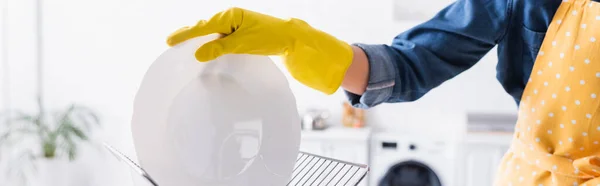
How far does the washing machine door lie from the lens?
2418 millimetres

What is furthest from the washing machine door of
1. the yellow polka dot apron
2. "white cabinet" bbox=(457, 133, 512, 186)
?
the yellow polka dot apron

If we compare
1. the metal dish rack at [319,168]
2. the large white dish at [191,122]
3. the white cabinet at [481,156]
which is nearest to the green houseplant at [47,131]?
the white cabinet at [481,156]

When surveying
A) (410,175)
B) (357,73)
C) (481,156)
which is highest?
(357,73)

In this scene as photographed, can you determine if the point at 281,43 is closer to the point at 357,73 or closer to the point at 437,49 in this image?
the point at 357,73

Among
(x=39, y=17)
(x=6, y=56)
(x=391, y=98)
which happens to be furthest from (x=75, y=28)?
(x=391, y=98)

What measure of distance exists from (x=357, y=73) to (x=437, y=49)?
0.41 feet

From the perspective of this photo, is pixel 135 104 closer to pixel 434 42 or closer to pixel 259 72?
pixel 259 72

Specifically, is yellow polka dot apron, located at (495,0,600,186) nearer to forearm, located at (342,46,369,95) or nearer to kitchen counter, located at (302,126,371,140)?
forearm, located at (342,46,369,95)

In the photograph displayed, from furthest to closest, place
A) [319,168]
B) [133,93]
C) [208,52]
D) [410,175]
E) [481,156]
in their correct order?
1. [133,93]
2. [410,175]
3. [481,156]
4. [319,168]
5. [208,52]

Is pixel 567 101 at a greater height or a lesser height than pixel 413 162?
greater

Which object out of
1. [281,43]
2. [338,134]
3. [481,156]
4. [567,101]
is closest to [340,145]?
[338,134]

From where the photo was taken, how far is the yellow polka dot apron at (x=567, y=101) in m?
0.70

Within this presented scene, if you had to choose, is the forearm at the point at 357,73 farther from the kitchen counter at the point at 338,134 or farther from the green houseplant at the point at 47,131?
the green houseplant at the point at 47,131

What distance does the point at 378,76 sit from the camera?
0.67 meters
